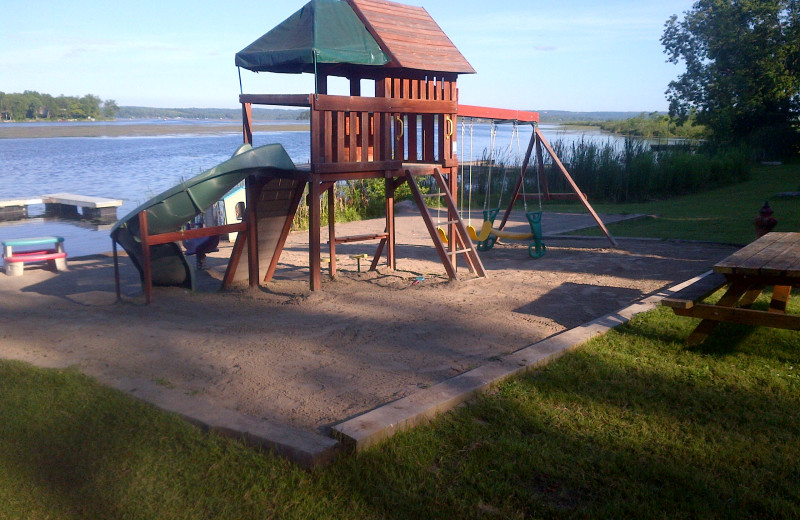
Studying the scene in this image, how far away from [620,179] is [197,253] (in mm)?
14862

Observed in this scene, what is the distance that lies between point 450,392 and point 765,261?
9.63 feet

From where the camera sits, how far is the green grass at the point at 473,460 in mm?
3240

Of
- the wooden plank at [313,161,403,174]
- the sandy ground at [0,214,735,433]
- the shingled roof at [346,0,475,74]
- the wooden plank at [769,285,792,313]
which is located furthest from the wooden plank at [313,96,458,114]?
the wooden plank at [769,285,792,313]

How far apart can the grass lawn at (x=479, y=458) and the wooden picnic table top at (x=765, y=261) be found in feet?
2.49

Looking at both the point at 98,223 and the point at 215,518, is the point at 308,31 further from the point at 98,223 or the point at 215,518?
the point at 98,223

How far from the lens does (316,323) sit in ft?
22.4

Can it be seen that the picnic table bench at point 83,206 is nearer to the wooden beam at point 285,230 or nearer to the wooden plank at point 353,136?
the wooden beam at point 285,230

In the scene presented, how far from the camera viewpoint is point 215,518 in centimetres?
314

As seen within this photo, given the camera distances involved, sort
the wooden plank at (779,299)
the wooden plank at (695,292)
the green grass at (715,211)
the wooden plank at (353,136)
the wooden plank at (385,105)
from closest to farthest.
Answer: the wooden plank at (695,292), the wooden plank at (779,299), the wooden plank at (385,105), the wooden plank at (353,136), the green grass at (715,211)

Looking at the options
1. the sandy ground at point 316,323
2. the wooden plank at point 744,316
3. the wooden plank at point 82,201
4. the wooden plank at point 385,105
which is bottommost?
the sandy ground at point 316,323

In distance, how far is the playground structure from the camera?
799cm

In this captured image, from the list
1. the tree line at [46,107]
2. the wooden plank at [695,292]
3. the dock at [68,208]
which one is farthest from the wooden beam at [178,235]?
the tree line at [46,107]

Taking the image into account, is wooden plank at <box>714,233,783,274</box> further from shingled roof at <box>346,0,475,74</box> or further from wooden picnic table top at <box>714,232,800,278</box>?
shingled roof at <box>346,0,475,74</box>

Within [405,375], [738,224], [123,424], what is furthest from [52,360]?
[738,224]
